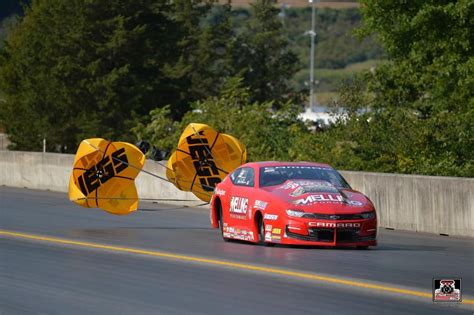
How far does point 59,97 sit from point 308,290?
4211cm

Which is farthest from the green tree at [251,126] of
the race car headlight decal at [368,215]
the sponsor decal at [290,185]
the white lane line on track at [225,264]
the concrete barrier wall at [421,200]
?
the race car headlight decal at [368,215]

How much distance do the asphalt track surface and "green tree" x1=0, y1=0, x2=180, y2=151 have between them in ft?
98.7

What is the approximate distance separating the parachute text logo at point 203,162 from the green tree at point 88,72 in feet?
85.2

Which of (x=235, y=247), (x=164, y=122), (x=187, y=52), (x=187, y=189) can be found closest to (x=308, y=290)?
(x=235, y=247)

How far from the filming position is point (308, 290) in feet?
46.4

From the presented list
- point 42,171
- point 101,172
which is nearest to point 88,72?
point 42,171

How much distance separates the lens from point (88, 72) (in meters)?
54.8

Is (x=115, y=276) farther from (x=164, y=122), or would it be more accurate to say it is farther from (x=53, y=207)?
(x=164, y=122)

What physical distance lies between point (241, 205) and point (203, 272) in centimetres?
438

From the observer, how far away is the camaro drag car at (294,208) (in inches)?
749

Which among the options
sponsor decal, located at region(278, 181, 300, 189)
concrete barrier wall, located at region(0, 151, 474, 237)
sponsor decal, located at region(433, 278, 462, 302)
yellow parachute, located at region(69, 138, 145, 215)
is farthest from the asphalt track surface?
sponsor decal, located at region(278, 181, 300, 189)

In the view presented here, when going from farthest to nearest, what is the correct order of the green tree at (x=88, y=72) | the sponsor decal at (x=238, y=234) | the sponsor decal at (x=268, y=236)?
the green tree at (x=88, y=72), the sponsor decal at (x=238, y=234), the sponsor decal at (x=268, y=236)

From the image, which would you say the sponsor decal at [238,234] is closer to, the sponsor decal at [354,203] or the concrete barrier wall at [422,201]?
the sponsor decal at [354,203]

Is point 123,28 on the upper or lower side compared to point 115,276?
upper
